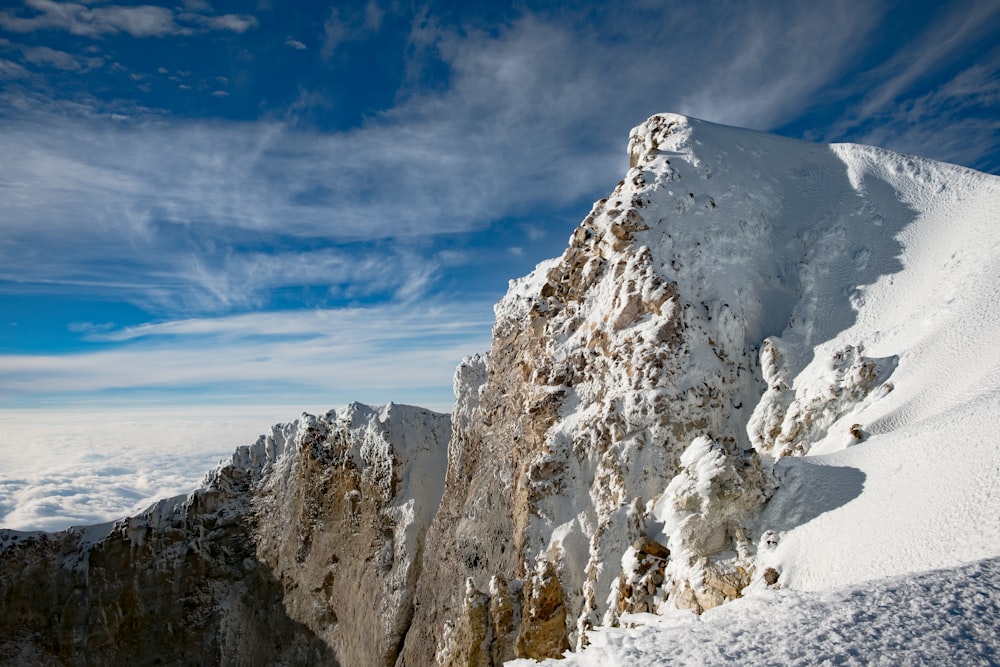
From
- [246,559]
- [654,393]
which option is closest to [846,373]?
[654,393]

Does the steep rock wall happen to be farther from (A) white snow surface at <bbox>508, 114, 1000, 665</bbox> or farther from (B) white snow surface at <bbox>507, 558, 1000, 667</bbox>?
(B) white snow surface at <bbox>507, 558, 1000, 667</bbox>

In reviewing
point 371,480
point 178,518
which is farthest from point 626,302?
point 178,518

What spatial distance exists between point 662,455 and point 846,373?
25.4 feet

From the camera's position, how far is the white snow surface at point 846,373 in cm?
1045

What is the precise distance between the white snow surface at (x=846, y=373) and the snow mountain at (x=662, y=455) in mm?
111

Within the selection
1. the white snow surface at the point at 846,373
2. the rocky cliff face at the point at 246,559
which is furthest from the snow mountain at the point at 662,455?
the rocky cliff face at the point at 246,559

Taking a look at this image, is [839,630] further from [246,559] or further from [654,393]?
[246,559]

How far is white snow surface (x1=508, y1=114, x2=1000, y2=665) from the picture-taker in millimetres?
10445

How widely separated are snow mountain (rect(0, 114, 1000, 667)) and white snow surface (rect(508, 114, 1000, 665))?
0.36ft

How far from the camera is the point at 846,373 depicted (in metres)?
23.6

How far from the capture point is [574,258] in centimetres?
3288

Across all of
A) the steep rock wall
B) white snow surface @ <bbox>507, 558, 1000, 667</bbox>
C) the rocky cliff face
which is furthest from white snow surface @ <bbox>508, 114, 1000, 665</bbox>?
the rocky cliff face

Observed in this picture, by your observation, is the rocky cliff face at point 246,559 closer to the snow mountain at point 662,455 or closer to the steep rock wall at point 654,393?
the snow mountain at point 662,455

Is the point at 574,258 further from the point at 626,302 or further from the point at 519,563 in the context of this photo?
the point at 519,563
